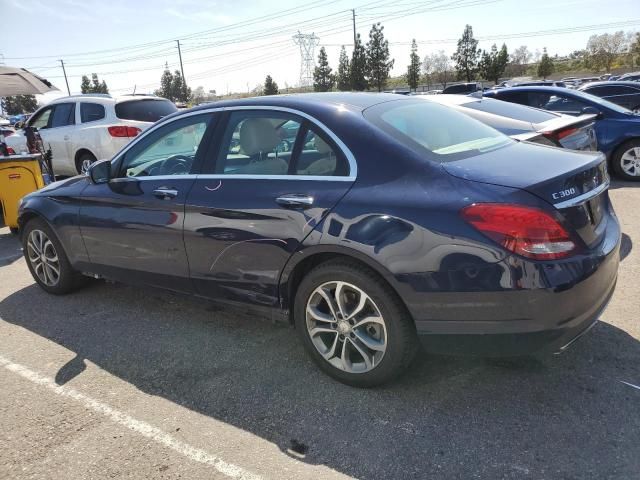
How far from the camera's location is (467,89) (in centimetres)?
1969

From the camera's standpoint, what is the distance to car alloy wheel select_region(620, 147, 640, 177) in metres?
Result: 8.42

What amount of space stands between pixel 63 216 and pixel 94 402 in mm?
2020

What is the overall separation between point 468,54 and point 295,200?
59.4 meters

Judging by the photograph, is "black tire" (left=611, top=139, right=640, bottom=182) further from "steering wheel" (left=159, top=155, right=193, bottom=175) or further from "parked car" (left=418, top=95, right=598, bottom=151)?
"steering wheel" (left=159, top=155, right=193, bottom=175)

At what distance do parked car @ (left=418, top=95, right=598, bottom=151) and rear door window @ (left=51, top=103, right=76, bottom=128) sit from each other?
757 cm

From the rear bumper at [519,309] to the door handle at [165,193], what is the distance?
6.13 ft

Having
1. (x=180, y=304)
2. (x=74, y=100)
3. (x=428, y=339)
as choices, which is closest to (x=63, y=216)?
(x=180, y=304)

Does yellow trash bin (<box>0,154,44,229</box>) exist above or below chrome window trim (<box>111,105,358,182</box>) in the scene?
below

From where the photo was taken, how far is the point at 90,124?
998 cm

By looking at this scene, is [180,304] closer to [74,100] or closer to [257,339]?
[257,339]

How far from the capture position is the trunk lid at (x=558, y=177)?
2506 millimetres

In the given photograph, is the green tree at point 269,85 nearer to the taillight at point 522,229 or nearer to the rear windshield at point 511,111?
Answer: the rear windshield at point 511,111

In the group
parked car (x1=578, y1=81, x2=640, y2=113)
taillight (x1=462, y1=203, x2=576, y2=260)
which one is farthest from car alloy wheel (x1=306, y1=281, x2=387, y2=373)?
parked car (x1=578, y1=81, x2=640, y2=113)

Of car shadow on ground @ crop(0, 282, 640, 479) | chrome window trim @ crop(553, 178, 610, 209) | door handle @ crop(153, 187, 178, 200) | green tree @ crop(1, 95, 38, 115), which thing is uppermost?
green tree @ crop(1, 95, 38, 115)
